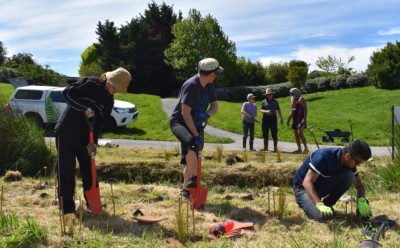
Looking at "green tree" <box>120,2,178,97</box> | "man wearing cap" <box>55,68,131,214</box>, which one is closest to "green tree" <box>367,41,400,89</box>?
"green tree" <box>120,2,178,97</box>

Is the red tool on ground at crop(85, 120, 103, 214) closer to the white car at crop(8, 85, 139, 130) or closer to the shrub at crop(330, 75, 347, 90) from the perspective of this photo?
the white car at crop(8, 85, 139, 130)

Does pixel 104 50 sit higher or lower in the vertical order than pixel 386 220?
higher

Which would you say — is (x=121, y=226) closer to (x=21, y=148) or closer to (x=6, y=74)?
(x=21, y=148)

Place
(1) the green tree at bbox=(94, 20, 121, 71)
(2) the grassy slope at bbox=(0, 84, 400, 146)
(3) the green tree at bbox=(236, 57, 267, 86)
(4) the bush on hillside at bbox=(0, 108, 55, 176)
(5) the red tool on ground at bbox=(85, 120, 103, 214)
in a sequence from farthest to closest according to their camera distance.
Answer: (3) the green tree at bbox=(236, 57, 267, 86) → (1) the green tree at bbox=(94, 20, 121, 71) → (2) the grassy slope at bbox=(0, 84, 400, 146) → (4) the bush on hillside at bbox=(0, 108, 55, 176) → (5) the red tool on ground at bbox=(85, 120, 103, 214)

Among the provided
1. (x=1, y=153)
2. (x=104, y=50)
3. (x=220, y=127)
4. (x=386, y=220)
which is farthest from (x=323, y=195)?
(x=104, y=50)

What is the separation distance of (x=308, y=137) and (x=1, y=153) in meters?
11.5

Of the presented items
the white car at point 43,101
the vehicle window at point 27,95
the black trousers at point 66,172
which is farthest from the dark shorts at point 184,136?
the vehicle window at point 27,95

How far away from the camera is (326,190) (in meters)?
5.11

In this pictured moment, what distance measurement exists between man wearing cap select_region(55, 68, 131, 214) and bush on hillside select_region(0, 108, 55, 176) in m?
3.24

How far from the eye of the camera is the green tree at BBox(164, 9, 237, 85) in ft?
122

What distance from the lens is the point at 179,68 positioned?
3731 centimetres

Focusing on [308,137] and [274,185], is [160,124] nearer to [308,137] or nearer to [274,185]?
[308,137]

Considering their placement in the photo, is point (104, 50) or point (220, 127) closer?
point (220, 127)

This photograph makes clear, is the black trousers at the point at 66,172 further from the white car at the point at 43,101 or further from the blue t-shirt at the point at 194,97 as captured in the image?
the white car at the point at 43,101
